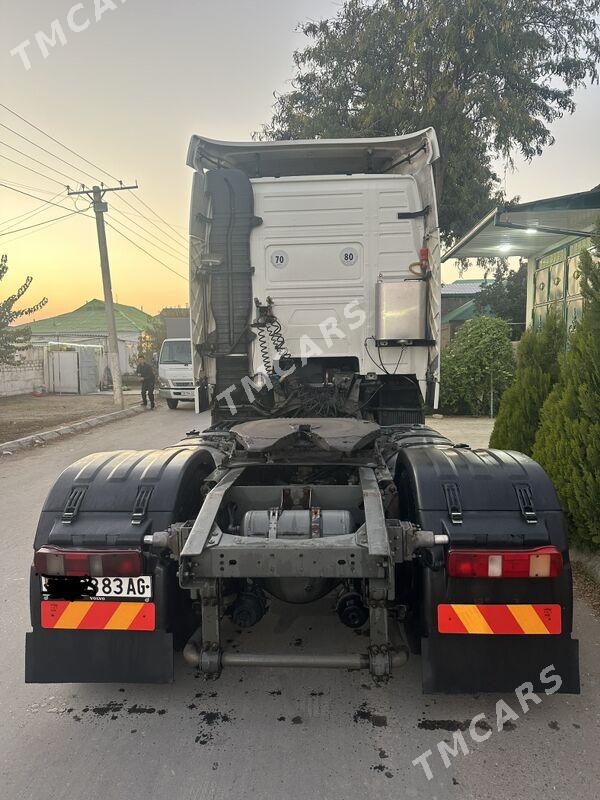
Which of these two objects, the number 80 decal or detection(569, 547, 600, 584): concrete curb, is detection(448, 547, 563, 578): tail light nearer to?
detection(569, 547, 600, 584): concrete curb

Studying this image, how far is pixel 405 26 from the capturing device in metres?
14.9

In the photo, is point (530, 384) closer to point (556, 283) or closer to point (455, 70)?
point (556, 283)

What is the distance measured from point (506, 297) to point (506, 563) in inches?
999

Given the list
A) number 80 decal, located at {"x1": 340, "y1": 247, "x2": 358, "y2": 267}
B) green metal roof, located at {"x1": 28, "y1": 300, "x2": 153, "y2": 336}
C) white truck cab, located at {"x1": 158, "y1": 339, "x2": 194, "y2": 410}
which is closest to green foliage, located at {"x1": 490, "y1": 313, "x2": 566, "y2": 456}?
number 80 decal, located at {"x1": 340, "y1": 247, "x2": 358, "y2": 267}

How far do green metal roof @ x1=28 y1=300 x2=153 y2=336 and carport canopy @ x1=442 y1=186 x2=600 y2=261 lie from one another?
46143 millimetres

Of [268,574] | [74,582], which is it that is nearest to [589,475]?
[268,574]

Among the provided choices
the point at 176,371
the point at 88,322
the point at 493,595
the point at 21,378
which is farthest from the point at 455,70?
the point at 88,322

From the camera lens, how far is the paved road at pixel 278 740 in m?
2.22

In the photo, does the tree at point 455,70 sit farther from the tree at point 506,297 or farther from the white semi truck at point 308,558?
the white semi truck at point 308,558

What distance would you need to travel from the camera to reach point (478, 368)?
13172 millimetres

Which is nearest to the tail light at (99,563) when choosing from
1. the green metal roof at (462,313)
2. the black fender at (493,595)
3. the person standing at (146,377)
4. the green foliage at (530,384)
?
the black fender at (493,595)

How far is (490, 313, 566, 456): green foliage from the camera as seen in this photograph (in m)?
5.86

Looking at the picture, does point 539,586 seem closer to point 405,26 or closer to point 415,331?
point 415,331

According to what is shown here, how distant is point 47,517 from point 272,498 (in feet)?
3.84
